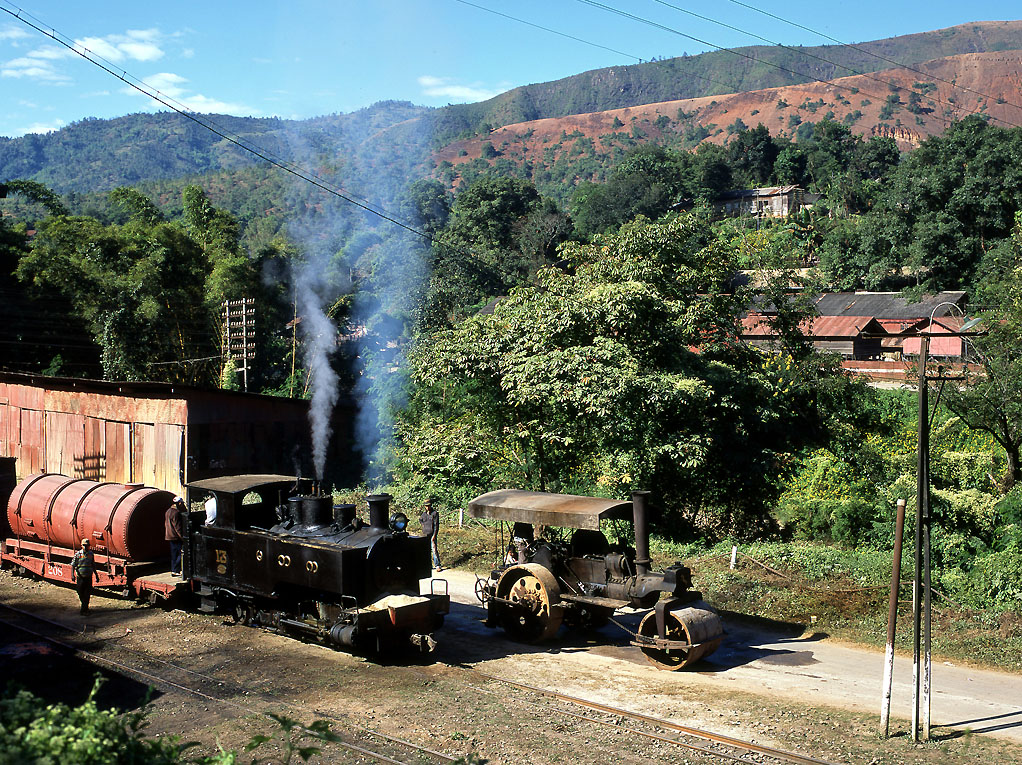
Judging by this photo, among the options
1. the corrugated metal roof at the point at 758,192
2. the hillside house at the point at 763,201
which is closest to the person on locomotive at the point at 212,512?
the hillside house at the point at 763,201

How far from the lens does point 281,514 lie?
1369 centimetres

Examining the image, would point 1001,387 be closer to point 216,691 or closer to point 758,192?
point 216,691

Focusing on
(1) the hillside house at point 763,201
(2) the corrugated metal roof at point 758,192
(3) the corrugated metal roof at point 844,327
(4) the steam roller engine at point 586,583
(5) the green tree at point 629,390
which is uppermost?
(2) the corrugated metal roof at point 758,192

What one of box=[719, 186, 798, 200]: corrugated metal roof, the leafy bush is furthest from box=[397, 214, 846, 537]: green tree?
box=[719, 186, 798, 200]: corrugated metal roof

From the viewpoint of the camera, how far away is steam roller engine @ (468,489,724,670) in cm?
1198

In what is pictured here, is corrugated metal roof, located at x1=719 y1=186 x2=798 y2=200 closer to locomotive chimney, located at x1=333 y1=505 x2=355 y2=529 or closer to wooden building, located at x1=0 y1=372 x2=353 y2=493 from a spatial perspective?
wooden building, located at x1=0 y1=372 x2=353 y2=493

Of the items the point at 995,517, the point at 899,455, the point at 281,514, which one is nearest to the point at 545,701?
the point at 281,514

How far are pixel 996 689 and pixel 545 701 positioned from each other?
600 centimetres

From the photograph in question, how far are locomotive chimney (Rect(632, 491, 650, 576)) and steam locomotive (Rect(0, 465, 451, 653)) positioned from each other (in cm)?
297

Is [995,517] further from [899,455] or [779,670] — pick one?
[779,670]

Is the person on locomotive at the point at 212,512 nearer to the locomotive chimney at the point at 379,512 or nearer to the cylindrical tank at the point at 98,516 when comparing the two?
the cylindrical tank at the point at 98,516

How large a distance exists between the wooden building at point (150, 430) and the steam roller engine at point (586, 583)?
529 inches

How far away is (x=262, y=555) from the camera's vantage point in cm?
1316

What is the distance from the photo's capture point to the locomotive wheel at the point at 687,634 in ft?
38.4
